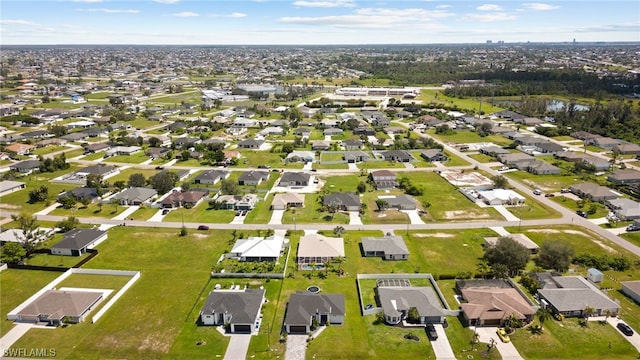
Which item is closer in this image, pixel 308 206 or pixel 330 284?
pixel 330 284

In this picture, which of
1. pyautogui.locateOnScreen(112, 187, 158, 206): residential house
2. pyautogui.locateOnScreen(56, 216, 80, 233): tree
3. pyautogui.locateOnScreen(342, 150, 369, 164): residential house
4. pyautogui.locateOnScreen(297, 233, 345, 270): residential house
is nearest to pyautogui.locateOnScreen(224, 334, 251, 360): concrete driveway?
pyautogui.locateOnScreen(297, 233, 345, 270): residential house

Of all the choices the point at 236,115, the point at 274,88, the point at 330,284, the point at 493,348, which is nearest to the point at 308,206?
the point at 330,284

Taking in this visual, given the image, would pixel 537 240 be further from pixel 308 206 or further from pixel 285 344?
pixel 285 344

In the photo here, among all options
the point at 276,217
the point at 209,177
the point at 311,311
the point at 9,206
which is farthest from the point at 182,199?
the point at 311,311

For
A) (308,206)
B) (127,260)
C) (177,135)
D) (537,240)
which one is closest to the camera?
(127,260)

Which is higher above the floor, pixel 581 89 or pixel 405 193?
pixel 581 89

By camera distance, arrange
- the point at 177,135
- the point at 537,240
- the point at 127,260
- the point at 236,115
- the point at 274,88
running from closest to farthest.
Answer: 1. the point at 127,260
2. the point at 537,240
3. the point at 177,135
4. the point at 236,115
5. the point at 274,88

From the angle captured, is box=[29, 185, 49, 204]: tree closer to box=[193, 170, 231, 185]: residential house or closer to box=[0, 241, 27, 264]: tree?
box=[0, 241, 27, 264]: tree

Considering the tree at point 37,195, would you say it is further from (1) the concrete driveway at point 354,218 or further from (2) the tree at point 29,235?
(1) the concrete driveway at point 354,218
